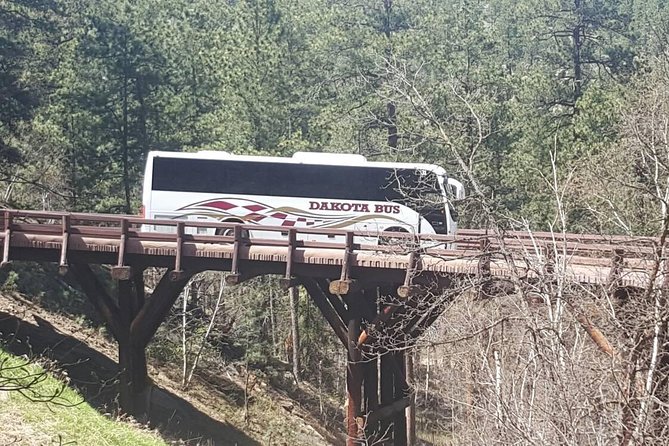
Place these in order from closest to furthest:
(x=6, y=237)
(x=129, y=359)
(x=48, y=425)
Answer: (x=48, y=425) < (x=6, y=237) < (x=129, y=359)

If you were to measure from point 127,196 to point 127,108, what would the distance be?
112 inches

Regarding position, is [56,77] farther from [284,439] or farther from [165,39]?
[284,439]

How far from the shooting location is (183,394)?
770 inches

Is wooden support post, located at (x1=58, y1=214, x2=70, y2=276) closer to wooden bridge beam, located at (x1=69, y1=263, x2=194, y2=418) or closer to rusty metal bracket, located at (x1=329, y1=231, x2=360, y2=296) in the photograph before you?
wooden bridge beam, located at (x1=69, y1=263, x2=194, y2=418)

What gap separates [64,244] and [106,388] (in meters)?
3.82

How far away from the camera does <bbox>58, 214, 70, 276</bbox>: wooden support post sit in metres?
13.1

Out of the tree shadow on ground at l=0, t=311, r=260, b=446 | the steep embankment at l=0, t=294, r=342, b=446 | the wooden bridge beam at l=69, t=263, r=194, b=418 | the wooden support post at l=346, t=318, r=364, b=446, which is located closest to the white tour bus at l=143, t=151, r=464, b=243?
the tree shadow on ground at l=0, t=311, r=260, b=446

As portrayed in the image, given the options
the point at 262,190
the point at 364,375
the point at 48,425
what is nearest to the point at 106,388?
the point at 364,375

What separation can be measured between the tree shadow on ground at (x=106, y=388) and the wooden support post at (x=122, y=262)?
112 inches

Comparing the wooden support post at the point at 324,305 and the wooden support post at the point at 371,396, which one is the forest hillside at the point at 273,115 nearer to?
the wooden support post at the point at 371,396

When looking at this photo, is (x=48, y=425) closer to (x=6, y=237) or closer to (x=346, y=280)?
(x=346, y=280)

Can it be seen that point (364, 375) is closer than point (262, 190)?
Yes

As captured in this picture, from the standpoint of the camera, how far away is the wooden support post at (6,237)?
42.5 ft

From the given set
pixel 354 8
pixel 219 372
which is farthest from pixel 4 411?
pixel 354 8
